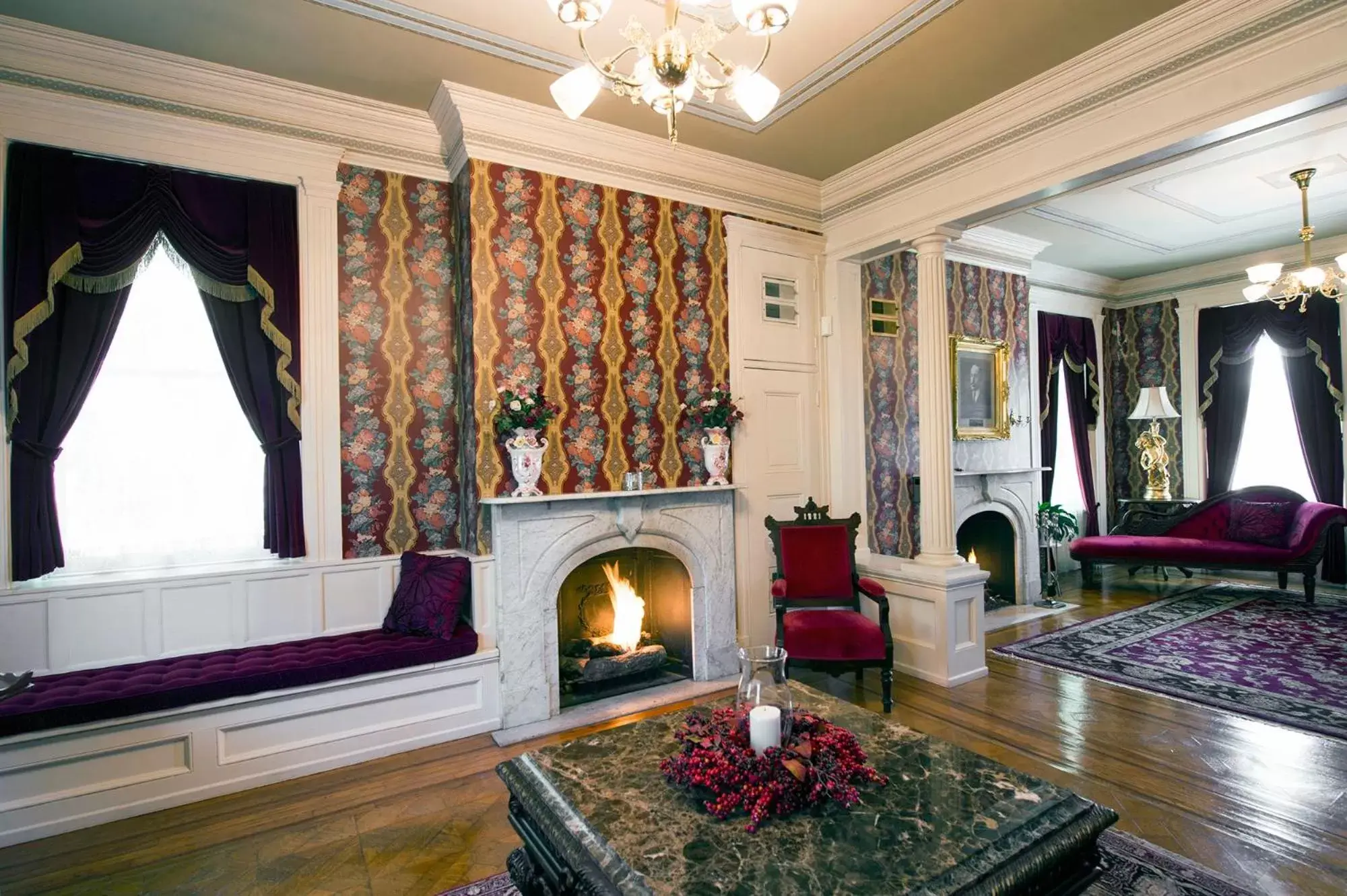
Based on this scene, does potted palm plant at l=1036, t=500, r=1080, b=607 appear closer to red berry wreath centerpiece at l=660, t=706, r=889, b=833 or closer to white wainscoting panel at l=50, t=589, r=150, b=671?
red berry wreath centerpiece at l=660, t=706, r=889, b=833

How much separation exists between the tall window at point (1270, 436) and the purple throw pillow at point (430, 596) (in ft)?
26.5

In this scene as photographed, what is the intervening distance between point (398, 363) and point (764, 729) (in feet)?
9.91

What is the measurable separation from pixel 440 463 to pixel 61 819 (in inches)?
86.1

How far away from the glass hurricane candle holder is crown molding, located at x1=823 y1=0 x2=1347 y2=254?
126 inches

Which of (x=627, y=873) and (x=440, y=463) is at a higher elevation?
(x=440, y=463)

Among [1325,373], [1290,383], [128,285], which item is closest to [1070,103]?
[128,285]

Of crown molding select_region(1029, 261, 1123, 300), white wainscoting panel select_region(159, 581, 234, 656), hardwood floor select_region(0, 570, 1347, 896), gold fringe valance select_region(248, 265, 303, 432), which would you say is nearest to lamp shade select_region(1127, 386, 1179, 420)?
crown molding select_region(1029, 261, 1123, 300)

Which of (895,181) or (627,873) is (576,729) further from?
(895,181)

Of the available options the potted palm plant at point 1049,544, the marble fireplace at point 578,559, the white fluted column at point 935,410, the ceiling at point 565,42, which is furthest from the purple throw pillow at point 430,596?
the potted palm plant at point 1049,544

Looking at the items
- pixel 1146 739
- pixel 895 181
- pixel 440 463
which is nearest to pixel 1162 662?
pixel 1146 739

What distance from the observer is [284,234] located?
360 cm

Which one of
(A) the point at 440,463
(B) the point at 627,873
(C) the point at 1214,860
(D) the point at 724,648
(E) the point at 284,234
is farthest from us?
(D) the point at 724,648

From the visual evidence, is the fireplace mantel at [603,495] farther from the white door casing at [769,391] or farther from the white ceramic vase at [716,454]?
the white door casing at [769,391]

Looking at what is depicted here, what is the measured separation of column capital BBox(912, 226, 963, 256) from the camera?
431cm
